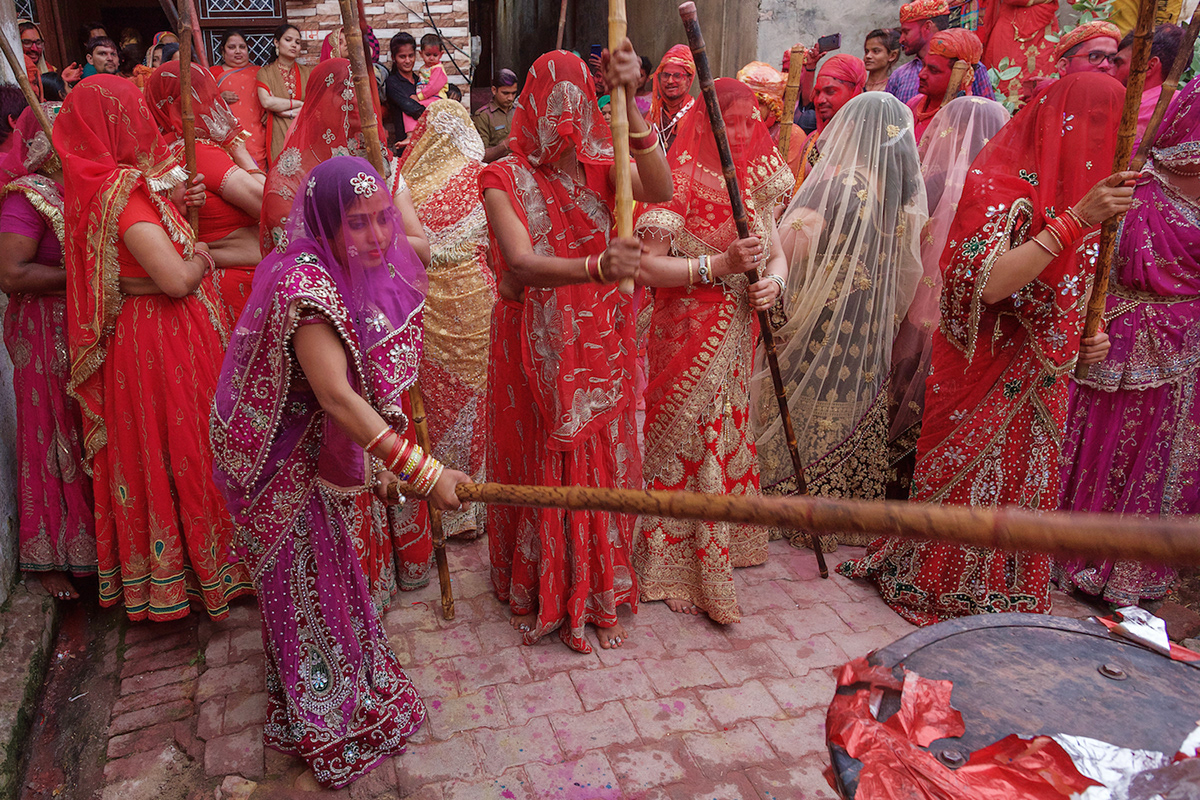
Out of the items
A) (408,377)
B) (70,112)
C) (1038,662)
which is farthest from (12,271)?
(1038,662)

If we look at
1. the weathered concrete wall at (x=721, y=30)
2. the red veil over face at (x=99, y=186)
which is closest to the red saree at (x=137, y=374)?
the red veil over face at (x=99, y=186)

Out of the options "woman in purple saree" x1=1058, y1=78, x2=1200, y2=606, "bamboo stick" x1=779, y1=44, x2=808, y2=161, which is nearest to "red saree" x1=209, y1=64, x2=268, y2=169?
"bamboo stick" x1=779, y1=44, x2=808, y2=161

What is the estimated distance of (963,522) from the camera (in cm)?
120

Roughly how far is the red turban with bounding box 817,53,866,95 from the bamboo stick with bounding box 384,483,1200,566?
521 centimetres

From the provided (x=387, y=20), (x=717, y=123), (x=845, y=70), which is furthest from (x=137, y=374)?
(x=387, y=20)

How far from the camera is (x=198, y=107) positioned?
3.34 m

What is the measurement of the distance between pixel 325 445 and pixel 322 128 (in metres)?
1.47

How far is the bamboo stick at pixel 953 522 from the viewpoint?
1028 mm

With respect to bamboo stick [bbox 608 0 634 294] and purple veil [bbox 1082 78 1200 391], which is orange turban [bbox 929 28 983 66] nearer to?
purple veil [bbox 1082 78 1200 391]

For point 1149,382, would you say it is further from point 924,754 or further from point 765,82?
point 765,82

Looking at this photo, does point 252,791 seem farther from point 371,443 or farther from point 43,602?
point 43,602

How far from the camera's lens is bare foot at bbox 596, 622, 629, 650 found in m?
3.16

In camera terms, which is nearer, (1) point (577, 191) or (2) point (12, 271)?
(1) point (577, 191)

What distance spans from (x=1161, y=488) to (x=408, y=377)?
380 cm
